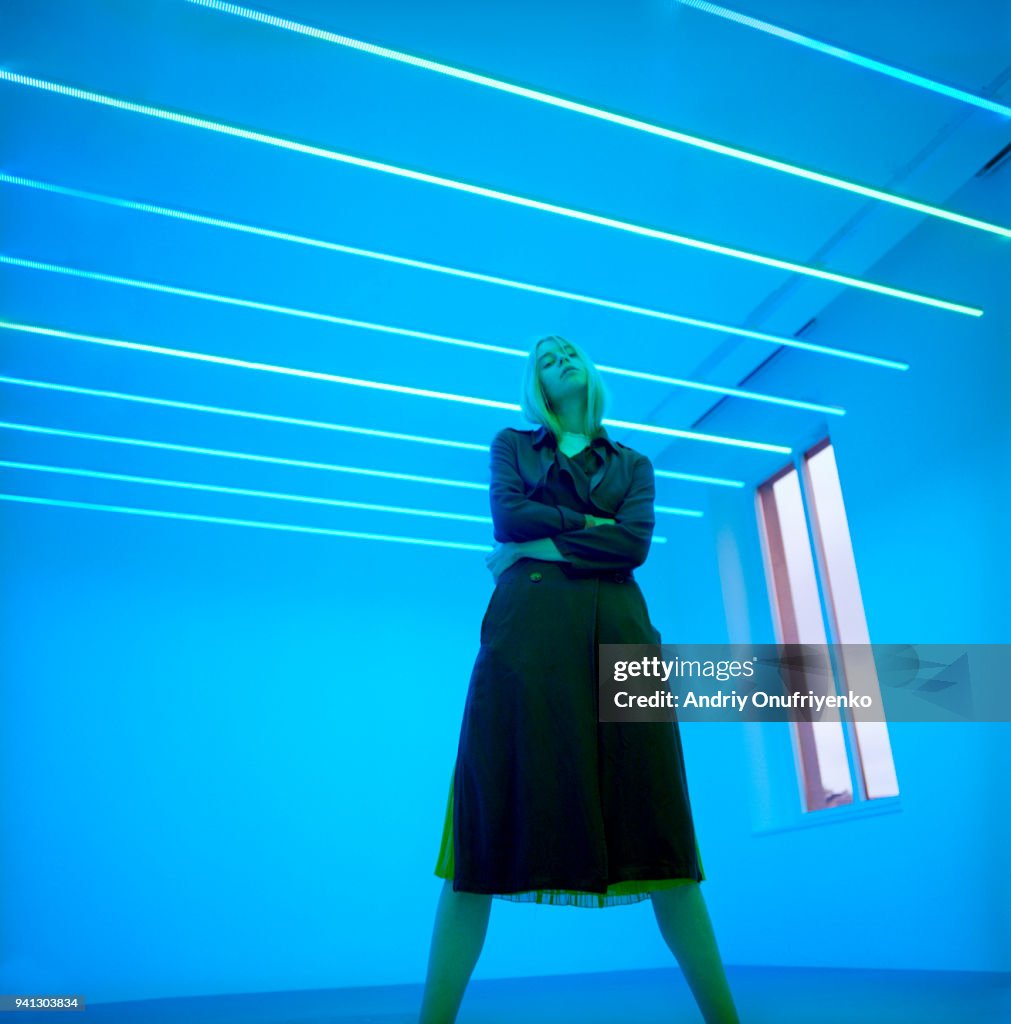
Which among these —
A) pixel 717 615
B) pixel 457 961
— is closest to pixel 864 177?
pixel 717 615

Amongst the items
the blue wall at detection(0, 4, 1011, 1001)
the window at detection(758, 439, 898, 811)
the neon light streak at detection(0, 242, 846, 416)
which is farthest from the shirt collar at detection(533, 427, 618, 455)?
the window at detection(758, 439, 898, 811)

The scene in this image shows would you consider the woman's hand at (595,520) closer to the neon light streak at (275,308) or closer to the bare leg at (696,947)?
the bare leg at (696,947)

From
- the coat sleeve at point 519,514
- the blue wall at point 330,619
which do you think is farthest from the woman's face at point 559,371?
the blue wall at point 330,619

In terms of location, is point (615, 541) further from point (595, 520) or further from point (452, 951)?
point (452, 951)

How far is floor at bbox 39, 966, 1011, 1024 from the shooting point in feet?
7.23

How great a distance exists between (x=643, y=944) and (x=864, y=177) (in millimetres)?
3375

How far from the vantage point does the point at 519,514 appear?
1.85 m

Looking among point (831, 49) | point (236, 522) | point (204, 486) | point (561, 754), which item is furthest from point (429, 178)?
point (236, 522)

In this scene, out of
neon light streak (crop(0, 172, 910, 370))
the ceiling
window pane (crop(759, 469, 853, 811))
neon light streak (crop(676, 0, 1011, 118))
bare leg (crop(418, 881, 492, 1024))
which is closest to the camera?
bare leg (crop(418, 881, 492, 1024))

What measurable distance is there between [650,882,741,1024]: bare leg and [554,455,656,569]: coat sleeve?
57 centimetres

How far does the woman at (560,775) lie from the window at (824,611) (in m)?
2.21

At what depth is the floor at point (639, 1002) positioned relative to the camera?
→ 2203mm

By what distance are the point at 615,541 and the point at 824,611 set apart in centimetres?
242

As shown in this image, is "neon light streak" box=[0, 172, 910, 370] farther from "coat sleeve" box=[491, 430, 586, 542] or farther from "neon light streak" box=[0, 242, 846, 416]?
"coat sleeve" box=[491, 430, 586, 542]
